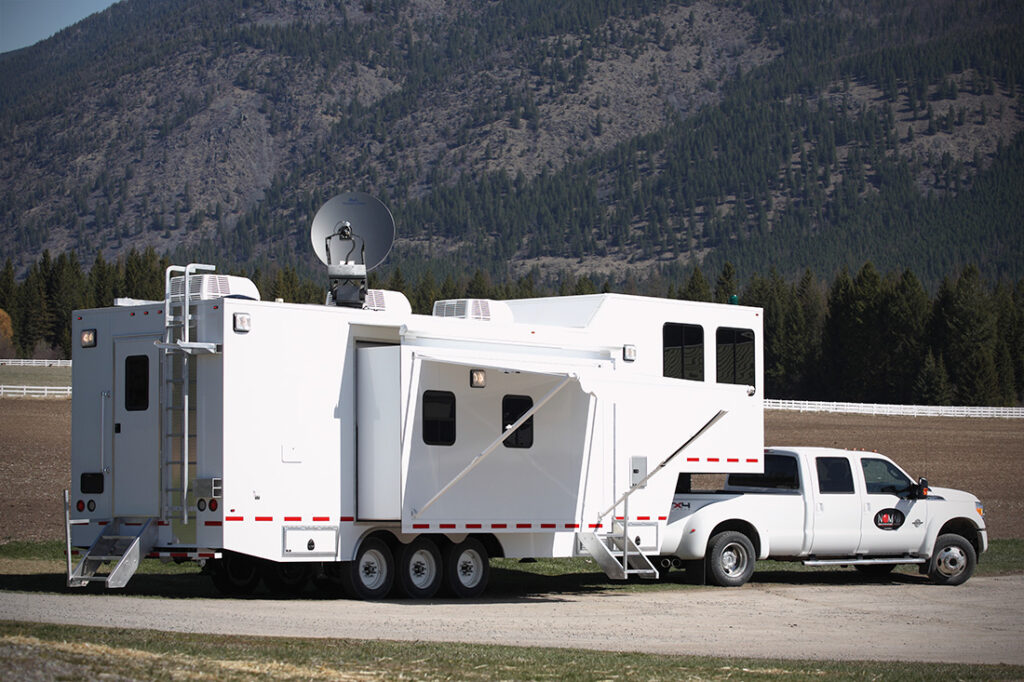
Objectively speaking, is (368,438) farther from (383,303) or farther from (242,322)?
(242,322)

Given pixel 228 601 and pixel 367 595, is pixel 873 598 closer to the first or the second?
pixel 367 595

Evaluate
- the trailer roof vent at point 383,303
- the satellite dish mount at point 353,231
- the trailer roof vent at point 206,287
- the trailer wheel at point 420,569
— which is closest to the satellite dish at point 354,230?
the satellite dish mount at point 353,231

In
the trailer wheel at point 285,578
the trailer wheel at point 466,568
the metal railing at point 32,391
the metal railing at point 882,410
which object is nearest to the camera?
the trailer wheel at point 466,568

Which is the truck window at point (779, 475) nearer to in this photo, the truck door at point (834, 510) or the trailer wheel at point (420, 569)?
the truck door at point (834, 510)

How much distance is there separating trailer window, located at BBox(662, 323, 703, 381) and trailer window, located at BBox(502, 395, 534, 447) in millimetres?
2572

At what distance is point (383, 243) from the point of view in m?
18.8

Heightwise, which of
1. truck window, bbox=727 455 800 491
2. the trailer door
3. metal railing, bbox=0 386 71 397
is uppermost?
metal railing, bbox=0 386 71 397

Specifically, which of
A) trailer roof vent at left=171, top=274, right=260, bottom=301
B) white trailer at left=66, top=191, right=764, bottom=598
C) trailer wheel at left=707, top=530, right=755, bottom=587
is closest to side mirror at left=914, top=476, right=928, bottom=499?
trailer wheel at left=707, top=530, right=755, bottom=587

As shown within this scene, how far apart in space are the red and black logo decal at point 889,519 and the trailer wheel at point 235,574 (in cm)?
882

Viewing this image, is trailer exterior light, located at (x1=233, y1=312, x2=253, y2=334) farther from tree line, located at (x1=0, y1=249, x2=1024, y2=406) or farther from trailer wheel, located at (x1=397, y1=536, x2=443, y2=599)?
tree line, located at (x1=0, y1=249, x2=1024, y2=406)

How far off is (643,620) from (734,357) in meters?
5.73

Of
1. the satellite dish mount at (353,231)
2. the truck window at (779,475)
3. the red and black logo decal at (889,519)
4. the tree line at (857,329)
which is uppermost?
the tree line at (857,329)

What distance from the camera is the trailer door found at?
15836mm

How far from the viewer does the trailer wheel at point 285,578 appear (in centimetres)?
1767
